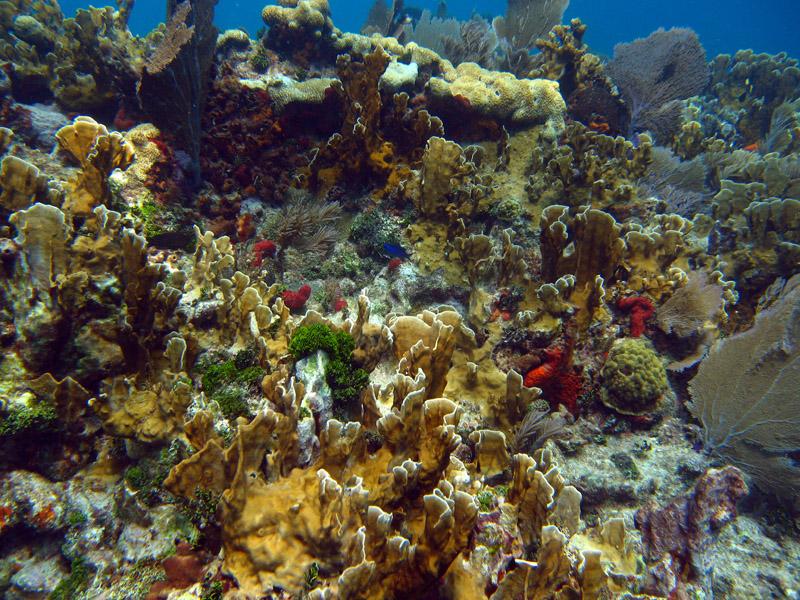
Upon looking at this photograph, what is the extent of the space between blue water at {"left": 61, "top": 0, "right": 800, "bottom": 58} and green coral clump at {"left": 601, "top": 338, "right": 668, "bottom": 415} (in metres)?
80.7

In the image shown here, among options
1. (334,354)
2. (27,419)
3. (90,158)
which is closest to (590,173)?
(334,354)

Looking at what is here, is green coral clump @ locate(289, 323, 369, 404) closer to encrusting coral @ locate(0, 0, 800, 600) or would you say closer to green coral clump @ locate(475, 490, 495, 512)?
encrusting coral @ locate(0, 0, 800, 600)

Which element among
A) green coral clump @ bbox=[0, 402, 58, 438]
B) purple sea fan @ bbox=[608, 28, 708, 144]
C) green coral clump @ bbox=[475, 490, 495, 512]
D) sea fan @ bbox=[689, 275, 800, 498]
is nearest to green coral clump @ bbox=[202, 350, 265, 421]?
green coral clump @ bbox=[0, 402, 58, 438]

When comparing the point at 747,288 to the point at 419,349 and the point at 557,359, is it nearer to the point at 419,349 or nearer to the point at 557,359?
the point at 557,359

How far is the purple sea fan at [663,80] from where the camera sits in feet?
36.4

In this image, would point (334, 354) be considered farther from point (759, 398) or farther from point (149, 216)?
point (759, 398)

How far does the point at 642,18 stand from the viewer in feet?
316

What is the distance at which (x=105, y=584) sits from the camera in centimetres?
283

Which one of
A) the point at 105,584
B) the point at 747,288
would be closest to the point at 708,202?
the point at 747,288

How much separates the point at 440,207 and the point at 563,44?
748 cm

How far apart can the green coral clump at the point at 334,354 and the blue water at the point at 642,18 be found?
82177 mm

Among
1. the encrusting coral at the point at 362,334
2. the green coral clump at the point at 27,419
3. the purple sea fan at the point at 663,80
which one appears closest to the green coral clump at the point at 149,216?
the encrusting coral at the point at 362,334

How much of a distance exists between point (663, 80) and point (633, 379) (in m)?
10.8

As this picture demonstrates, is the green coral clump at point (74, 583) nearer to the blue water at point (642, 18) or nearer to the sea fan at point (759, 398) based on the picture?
the sea fan at point (759, 398)
